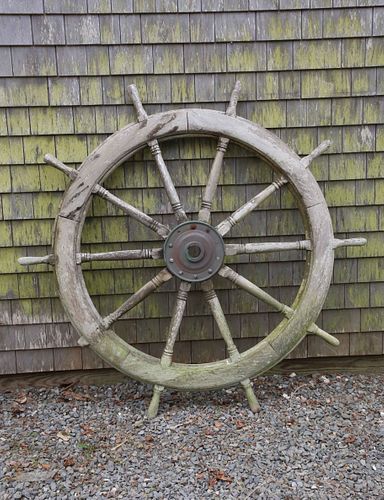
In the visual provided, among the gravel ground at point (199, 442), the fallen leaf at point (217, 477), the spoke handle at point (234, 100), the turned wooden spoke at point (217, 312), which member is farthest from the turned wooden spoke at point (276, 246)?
the fallen leaf at point (217, 477)

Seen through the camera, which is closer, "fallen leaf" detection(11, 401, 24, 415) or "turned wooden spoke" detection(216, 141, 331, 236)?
"turned wooden spoke" detection(216, 141, 331, 236)

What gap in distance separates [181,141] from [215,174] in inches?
10.5

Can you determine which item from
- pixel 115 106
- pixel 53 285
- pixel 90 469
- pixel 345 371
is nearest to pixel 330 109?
pixel 115 106

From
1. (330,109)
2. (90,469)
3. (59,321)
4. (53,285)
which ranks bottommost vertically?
(90,469)

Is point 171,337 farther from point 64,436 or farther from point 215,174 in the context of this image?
point 215,174

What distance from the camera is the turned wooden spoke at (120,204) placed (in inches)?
91.2

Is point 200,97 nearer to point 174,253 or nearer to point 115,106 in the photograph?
point 115,106

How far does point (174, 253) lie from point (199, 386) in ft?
1.96

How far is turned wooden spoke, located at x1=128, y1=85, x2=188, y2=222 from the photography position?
2.34 m

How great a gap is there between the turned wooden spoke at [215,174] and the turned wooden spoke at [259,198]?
9 centimetres

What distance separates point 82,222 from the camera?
7.71 feet

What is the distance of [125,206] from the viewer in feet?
7.72

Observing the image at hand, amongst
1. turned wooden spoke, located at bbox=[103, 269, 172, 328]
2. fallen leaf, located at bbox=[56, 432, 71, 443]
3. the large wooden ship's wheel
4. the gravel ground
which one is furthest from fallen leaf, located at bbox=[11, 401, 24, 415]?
turned wooden spoke, located at bbox=[103, 269, 172, 328]

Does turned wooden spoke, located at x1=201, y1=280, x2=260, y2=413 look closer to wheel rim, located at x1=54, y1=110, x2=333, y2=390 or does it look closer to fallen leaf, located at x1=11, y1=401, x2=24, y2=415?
wheel rim, located at x1=54, y1=110, x2=333, y2=390
